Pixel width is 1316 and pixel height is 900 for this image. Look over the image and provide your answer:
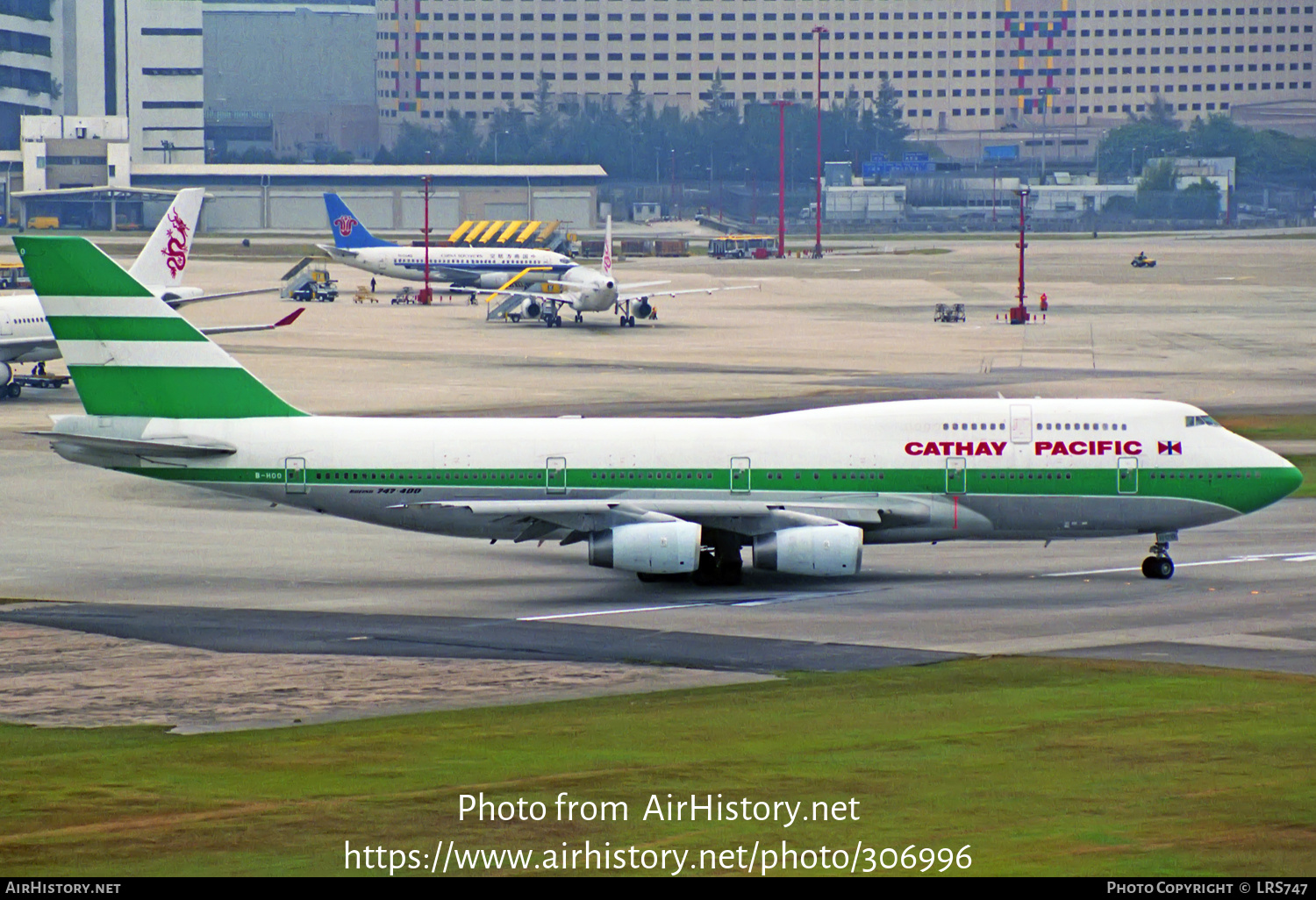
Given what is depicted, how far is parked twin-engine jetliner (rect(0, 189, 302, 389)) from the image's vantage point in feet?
272

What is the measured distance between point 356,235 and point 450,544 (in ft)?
403

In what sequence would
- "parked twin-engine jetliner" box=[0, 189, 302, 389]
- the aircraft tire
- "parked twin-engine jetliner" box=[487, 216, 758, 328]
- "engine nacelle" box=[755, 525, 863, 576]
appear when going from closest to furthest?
1. "engine nacelle" box=[755, 525, 863, 576]
2. the aircraft tire
3. "parked twin-engine jetliner" box=[0, 189, 302, 389]
4. "parked twin-engine jetliner" box=[487, 216, 758, 328]

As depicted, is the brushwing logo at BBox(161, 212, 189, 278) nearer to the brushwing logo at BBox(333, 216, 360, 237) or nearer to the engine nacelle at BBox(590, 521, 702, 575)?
the engine nacelle at BBox(590, 521, 702, 575)

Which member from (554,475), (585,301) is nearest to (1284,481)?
(554,475)

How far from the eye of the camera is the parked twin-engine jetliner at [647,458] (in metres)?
44.4

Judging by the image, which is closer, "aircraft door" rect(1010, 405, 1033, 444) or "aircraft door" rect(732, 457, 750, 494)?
"aircraft door" rect(732, 457, 750, 494)

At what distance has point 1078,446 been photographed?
4475 centimetres

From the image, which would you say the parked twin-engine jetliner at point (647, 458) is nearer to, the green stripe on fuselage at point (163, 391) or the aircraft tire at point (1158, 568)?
the green stripe on fuselage at point (163, 391)

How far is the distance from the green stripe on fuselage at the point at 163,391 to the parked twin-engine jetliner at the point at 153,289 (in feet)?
128

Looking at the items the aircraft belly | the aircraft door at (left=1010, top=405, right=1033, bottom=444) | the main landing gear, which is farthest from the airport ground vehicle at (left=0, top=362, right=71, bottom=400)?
the main landing gear

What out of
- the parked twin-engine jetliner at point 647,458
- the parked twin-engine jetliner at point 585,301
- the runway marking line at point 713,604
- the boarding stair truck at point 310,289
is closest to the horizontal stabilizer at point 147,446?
the parked twin-engine jetliner at point 647,458

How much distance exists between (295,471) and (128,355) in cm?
519

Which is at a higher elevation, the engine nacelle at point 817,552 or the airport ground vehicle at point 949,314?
the airport ground vehicle at point 949,314

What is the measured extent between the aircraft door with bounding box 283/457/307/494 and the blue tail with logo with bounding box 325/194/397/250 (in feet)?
415
